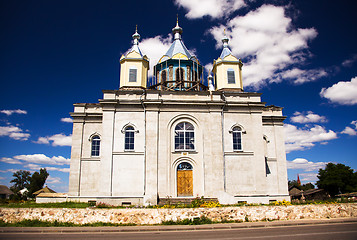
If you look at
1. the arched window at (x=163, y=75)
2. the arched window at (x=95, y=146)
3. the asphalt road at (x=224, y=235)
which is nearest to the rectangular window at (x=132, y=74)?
Result: the arched window at (x=163, y=75)

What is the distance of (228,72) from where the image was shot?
27.0m

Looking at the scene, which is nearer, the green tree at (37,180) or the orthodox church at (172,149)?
the orthodox church at (172,149)

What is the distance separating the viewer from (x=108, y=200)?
2030cm

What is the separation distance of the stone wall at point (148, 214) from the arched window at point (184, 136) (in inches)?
356

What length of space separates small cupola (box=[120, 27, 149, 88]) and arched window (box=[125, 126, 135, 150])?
5236 mm

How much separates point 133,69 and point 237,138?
12.6 metres

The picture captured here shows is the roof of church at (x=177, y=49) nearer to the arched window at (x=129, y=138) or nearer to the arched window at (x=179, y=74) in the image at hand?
the arched window at (x=179, y=74)

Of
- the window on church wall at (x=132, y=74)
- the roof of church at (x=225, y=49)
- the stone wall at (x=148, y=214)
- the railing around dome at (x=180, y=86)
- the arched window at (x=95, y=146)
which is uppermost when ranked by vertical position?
the roof of church at (x=225, y=49)

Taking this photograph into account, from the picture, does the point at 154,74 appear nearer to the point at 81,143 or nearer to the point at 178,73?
the point at 178,73

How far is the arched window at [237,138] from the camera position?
76.2 feet

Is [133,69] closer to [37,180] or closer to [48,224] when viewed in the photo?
[48,224]

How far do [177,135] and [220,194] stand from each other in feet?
20.5

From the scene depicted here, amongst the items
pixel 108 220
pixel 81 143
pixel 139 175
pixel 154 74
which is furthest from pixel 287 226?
pixel 154 74

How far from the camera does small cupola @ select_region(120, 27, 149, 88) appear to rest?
2609 cm
